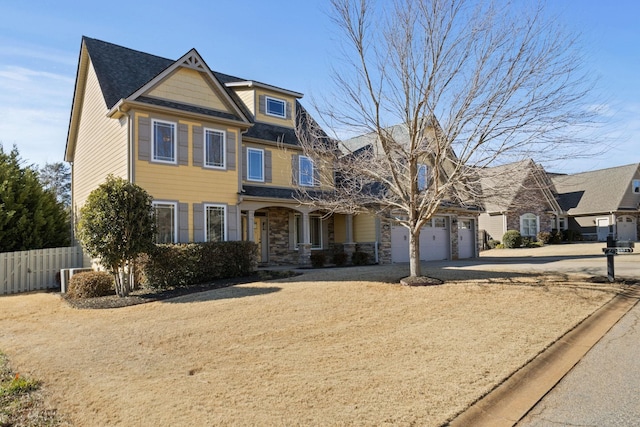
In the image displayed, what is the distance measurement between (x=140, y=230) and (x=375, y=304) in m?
6.30

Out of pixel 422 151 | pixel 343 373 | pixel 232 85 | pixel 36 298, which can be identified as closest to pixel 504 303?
pixel 422 151

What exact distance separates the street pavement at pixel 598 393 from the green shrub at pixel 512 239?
80.9 feet

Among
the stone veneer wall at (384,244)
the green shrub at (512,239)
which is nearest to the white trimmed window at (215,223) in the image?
the stone veneer wall at (384,244)

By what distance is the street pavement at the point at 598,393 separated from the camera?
13.9ft

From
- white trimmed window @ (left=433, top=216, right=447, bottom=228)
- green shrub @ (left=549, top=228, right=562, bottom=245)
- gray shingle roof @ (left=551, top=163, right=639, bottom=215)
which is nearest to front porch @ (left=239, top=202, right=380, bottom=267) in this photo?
A: white trimmed window @ (left=433, top=216, right=447, bottom=228)

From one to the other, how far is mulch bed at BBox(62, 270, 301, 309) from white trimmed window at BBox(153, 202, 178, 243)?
1.92 m

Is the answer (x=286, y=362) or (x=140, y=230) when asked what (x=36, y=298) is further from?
(x=286, y=362)

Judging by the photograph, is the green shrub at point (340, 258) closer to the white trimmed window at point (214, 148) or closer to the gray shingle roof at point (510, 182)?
the white trimmed window at point (214, 148)

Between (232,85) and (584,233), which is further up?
(232,85)

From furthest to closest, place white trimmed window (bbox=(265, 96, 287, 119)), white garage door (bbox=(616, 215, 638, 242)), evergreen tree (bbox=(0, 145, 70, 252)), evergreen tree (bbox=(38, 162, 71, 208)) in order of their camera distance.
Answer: evergreen tree (bbox=(38, 162, 71, 208)) < white garage door (bbox=(616, 215, 638, 242)) < white trimmed window (bbox=(265, 96, 287, 119)) < evergreen tree (bbox=(0, 145, 70, 252))

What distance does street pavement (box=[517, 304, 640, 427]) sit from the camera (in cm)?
425

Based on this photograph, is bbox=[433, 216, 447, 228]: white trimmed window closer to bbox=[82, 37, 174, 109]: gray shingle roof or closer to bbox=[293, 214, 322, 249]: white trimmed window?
bbox=[293, 214, 322, 249]: white trimmed window

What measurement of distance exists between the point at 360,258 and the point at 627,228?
1137 inches

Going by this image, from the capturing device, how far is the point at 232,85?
1848 centimetres
